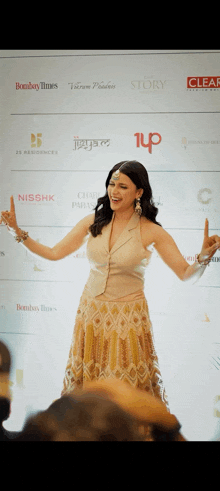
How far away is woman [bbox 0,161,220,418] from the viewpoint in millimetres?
2449

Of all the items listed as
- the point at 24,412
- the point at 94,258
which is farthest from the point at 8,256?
the point at 24,412

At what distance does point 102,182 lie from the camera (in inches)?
105

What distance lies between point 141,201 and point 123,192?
4.5 inches

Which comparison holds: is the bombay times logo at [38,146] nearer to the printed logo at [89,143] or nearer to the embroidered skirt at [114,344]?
the printed logo at [89,143]

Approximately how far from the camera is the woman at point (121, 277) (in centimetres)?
245

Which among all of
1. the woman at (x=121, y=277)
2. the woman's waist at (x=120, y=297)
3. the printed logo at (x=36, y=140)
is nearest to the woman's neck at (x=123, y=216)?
the woman at (x=121, y=277)

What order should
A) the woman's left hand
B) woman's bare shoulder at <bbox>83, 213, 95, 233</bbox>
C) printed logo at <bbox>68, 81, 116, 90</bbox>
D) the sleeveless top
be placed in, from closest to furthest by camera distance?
the woman's left hand
the sleeveless top
woman's bare shoulder at <bbox>83, 213, 95, 233</bbox>
printed logo at <bbox>68, 81, 116, 90</bbox>

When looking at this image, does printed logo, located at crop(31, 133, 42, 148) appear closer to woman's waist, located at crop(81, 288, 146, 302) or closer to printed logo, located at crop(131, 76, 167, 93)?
printed logo, located at crop(131, 76, 167, 93)

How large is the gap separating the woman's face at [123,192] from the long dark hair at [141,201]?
2 cm

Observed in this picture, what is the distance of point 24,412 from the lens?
9.10ft

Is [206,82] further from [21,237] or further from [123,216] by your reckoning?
[21,237]

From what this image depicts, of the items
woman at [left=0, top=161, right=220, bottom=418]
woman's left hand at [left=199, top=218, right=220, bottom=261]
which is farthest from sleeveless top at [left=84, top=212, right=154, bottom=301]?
woman's left hand at [left=199, top=218, right=220, bottom=261]
